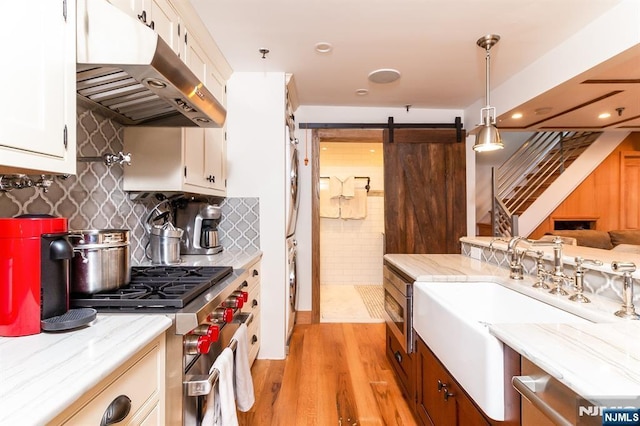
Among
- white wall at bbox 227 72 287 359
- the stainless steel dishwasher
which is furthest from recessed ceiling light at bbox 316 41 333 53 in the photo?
the stainless steel dishwasher

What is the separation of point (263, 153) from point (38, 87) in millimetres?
1916

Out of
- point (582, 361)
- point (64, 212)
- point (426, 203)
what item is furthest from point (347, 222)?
point (582, 361)

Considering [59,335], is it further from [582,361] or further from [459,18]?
[459,18]

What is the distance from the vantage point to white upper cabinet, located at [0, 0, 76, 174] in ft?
2.54

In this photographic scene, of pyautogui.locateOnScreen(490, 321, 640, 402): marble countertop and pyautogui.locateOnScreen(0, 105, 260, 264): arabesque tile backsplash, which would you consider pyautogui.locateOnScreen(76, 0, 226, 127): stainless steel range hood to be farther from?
pyautogui.locateOnScreen(490, 321, 640, 402): marble countertop

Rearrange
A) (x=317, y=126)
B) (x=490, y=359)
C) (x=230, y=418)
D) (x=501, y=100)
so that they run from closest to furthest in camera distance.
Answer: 1. (x=490, y=359)
2. (x=230, y=418)
3. (x=501, y=100)
4. (x=317, y=126)

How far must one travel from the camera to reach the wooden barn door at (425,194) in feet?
12.1

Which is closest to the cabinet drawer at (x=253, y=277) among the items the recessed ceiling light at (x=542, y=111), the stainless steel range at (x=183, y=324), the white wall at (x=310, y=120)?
the stainless steel range at (x=183, y=324)

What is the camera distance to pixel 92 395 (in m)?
0.67

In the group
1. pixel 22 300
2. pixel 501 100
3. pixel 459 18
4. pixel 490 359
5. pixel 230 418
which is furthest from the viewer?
pixel 501 100

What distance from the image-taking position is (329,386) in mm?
2258

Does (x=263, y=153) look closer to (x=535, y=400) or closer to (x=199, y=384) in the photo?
(x=199, y=384)

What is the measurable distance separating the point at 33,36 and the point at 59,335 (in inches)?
30.7

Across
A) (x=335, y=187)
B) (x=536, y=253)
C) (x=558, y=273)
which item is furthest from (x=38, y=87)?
(x=335, y=187)
